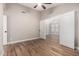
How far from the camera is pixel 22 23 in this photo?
2396 millimetres

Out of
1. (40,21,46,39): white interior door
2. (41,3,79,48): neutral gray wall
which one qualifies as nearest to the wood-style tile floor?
(40,21,46,39): white interior door

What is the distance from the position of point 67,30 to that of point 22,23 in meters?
1.42

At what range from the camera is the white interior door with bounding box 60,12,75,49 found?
2.38 m

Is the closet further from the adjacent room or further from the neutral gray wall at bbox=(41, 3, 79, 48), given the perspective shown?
the neutral gray wall at bbox=(41, 3, 79, 48)

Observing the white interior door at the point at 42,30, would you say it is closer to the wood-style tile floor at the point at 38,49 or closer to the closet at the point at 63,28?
the closet at the point at 63,28

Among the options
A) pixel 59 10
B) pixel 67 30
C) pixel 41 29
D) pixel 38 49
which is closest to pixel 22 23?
pixel 41 29

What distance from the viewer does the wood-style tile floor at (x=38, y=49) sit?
219 centimetres

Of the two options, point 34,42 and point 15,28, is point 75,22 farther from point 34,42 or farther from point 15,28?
point 15,28

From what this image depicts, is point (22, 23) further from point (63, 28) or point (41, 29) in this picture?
point (63, 28)

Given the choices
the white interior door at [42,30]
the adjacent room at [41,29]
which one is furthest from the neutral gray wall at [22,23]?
the white interior door at [42,30]

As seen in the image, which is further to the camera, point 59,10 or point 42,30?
point 42,30

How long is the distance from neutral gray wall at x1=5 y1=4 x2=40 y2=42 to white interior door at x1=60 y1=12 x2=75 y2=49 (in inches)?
29.4

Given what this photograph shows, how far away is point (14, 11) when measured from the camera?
2287 mm

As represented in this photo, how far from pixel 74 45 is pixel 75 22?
72 cm
